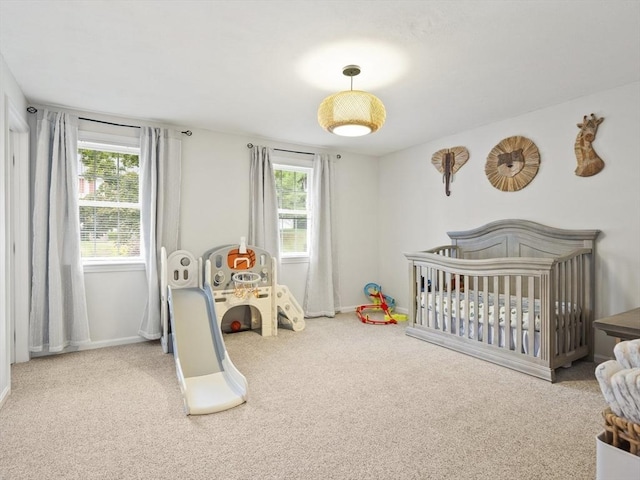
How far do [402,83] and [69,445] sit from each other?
10.3 ft

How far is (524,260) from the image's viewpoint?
2787 millimetres

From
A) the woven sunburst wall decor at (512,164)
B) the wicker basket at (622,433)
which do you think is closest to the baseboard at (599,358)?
the woven sunburst wall decor at (512,164)

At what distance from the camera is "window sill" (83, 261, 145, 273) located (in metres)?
3.56

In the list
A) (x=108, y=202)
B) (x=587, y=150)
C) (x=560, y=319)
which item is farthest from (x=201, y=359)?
(x=587, y=150)


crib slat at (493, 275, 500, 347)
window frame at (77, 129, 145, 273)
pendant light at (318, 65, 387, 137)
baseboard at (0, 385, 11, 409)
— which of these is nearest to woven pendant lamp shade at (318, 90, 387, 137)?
pendant light at (318, 65, 387, 137)

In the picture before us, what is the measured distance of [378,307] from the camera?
4.89 m

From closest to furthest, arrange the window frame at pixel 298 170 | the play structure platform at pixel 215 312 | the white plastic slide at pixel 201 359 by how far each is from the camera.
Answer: the white plastic slide at pixel 201 359
the play structure platform at pixel 215 312
the window frame at pixel 298 170

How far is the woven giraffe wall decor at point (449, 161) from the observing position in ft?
13.9

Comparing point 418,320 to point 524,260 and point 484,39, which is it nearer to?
point 524,260

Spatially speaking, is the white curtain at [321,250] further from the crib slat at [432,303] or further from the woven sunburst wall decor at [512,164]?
the woven sunburst wall decor at [512,164]

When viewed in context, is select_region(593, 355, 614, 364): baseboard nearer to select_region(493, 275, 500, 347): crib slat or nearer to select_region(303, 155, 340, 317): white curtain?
select_region(493, 275, 500, 347): crib slat

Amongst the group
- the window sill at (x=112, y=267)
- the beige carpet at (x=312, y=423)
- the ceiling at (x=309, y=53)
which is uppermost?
the ceiling at (x=309, y=53)

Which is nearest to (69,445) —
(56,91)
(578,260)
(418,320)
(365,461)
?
(365,461)

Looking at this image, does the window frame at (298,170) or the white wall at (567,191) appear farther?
the window frame at (298,170)
